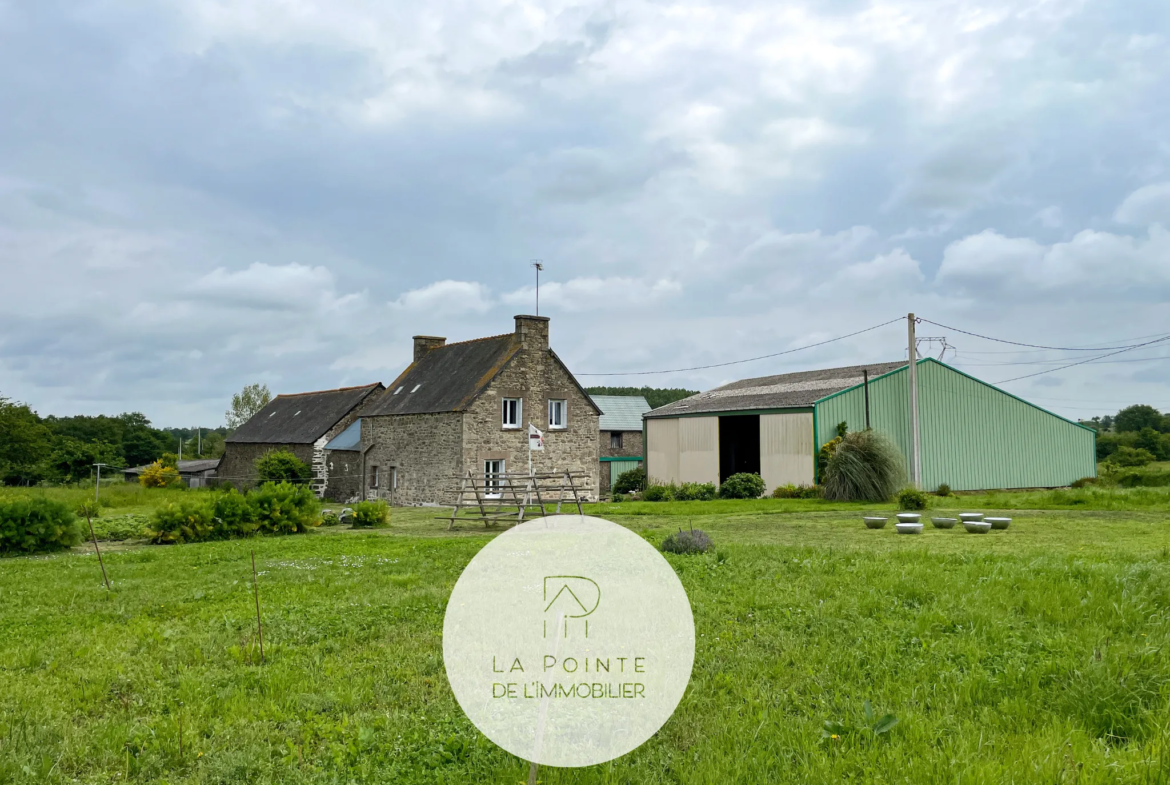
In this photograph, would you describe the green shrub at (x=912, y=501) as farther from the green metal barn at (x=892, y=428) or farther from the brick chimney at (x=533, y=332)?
the brick chimney at (x=533, y=332)

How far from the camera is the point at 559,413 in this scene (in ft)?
108

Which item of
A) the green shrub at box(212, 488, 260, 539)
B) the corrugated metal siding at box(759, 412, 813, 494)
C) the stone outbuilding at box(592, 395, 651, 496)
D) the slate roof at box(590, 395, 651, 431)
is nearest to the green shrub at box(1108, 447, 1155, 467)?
the corrugated metal siding at box(759, 412, 813, 494)

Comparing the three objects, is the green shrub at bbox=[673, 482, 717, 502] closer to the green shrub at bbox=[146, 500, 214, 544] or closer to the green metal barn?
the green metal barn

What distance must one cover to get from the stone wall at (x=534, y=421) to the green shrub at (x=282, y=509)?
10.6m

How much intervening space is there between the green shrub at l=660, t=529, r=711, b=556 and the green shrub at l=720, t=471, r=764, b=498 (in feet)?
67.9

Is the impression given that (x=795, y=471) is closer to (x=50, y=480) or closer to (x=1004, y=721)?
(x=1004, y=721)

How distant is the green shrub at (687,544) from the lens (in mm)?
11164

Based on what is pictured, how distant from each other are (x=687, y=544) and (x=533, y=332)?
2161 centimetres

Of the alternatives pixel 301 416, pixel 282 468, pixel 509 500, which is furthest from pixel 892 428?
pixel 301 416

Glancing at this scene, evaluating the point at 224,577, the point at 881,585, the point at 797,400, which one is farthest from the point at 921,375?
the point at 224,577

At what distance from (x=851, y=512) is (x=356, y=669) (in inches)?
709

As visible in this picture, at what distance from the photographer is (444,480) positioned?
1209 inches

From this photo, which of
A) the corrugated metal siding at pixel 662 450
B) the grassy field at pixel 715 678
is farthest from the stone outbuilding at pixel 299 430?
the grassy field at pixel 715 678

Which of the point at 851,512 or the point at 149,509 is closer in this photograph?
the point at 851,512
